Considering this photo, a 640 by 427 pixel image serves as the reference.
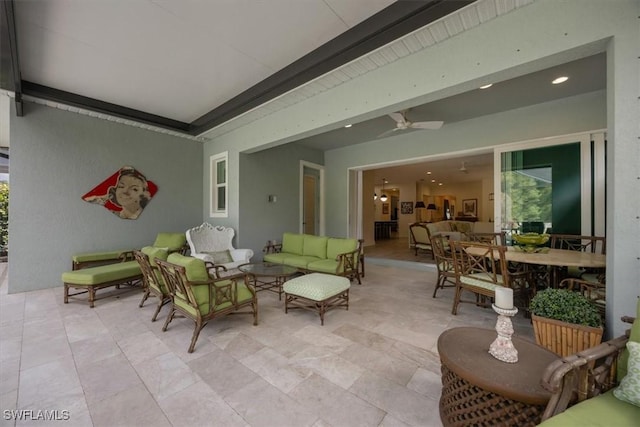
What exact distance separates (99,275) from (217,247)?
1.82 metres

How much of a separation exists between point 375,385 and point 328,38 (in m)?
3.37

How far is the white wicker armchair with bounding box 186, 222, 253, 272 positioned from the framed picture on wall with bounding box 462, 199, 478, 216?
1274 centimetres

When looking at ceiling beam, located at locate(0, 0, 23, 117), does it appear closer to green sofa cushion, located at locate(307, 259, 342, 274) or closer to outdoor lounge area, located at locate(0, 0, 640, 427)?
outdoor lounge area, located at locate(0, 0, 640, 427)

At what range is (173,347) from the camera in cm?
243

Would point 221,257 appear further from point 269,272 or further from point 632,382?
point 632,382

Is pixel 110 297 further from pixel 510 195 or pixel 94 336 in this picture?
pixel 510 195

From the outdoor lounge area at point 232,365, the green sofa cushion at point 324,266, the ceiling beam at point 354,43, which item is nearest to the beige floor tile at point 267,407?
the outdoor lounge area at point 232,365

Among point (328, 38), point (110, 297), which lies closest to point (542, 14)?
point (328, 38)

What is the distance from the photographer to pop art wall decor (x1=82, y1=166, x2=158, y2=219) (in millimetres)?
4648

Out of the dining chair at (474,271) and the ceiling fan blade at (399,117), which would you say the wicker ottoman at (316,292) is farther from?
the ceiling fan blade at (399,117)

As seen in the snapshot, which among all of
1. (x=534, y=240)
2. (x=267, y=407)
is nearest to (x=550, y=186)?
(x=534, y=240)

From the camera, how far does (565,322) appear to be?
191 cm

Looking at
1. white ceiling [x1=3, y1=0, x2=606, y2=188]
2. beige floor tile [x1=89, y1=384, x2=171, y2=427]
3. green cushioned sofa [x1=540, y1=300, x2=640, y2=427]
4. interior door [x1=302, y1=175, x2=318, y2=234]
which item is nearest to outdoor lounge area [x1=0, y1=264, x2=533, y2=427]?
beige floor tile [x1=89, y1=384, x2=171, y2=427]

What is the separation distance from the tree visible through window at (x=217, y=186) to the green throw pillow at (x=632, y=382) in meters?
5.80
